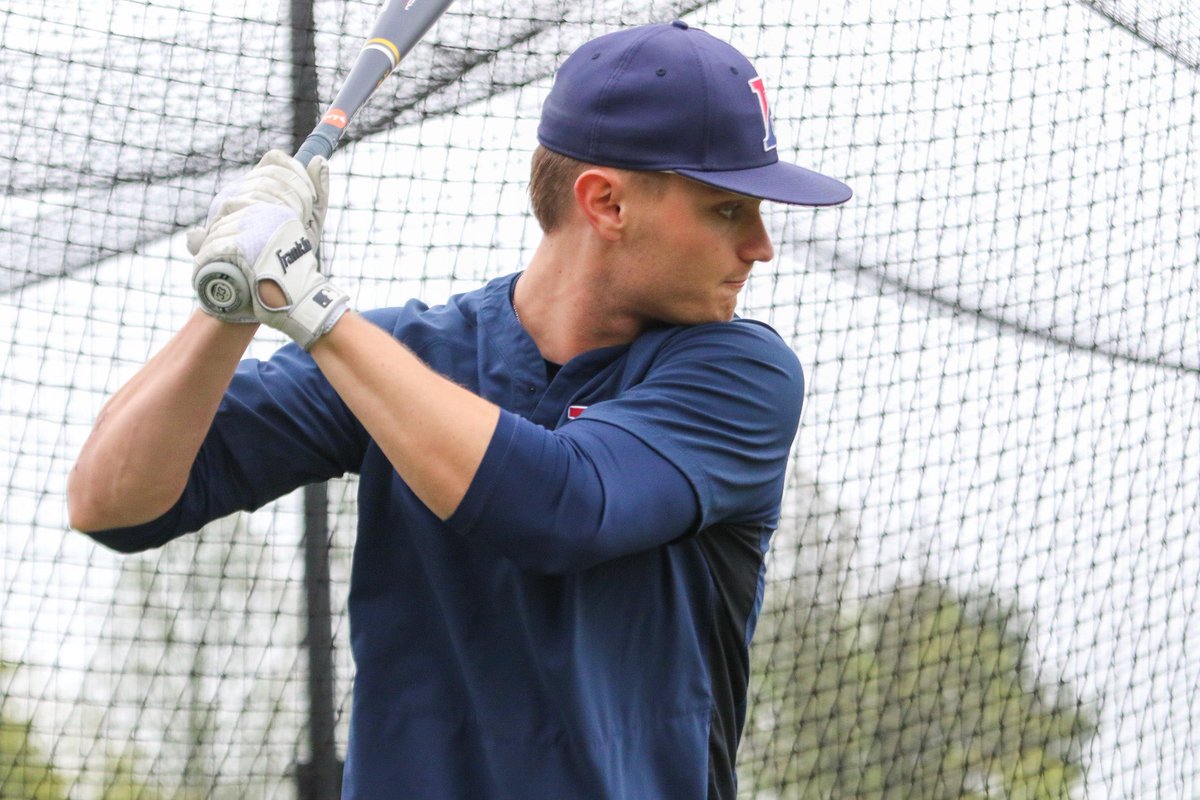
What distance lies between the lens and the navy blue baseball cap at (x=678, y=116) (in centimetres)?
133

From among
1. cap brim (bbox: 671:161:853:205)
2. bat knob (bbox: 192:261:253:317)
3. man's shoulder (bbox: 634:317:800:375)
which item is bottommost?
man's shoulder (bbox: 634:317:800:375)

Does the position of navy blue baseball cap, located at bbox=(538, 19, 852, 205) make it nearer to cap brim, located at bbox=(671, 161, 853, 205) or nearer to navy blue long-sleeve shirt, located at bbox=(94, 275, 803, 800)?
cap brim, located at bbox=(671, 161, 853, 205)

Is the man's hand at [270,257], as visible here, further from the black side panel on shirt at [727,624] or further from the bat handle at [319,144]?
the black side panel on shirt at [727,624]

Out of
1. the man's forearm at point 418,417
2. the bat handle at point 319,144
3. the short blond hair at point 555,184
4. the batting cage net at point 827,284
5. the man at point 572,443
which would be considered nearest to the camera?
the man's forearm at point 418,417

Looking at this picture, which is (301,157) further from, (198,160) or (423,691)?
(198,160)

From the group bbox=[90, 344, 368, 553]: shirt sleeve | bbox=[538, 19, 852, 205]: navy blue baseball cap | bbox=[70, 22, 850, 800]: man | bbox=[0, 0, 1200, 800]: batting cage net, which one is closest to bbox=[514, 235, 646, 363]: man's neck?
bbox=[70, 22, 850, 800]: man

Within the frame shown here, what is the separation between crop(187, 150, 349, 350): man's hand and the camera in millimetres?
1186

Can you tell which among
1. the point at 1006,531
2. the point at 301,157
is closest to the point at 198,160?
the point at 301,157

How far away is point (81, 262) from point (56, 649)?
3.20 ft

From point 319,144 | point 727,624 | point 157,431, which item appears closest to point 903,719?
point 727,624

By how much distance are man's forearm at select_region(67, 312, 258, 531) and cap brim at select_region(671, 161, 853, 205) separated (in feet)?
1.49

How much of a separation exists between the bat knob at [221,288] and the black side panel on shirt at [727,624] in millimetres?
493

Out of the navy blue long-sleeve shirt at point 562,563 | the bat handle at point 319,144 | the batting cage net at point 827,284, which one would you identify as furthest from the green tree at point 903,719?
the bat handle at point 319,144

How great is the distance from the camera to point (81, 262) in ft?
9.55
